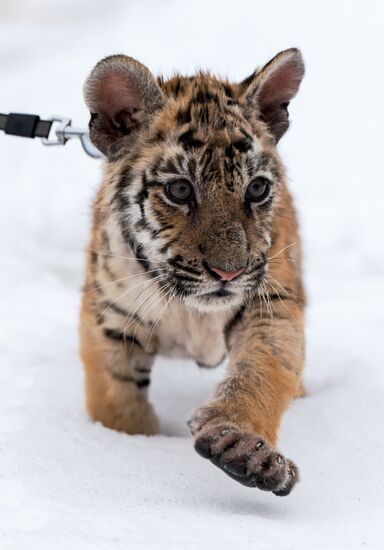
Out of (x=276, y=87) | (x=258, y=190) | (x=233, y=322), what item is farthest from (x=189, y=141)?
(x=233, y=322)

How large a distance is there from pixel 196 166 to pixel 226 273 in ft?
0.96

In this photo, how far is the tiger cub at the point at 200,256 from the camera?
2.37 metres

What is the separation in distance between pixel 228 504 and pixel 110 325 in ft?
3.04

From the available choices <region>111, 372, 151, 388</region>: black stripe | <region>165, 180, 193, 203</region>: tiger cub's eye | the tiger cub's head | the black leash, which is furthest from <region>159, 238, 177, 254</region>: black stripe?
the black leash

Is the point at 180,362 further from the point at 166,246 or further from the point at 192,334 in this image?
the point at 166,246

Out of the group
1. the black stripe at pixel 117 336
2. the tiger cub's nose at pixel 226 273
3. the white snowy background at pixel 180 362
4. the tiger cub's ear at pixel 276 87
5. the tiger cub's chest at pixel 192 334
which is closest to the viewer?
the white snowy background at pixel 180 362

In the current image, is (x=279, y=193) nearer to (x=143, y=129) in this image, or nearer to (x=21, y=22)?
(x=143, y=129)

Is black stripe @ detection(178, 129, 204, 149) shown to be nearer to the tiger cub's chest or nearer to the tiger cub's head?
the tiger cub's head

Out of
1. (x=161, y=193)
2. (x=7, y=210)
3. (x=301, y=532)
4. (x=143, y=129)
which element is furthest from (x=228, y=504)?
(x=7, y=210)

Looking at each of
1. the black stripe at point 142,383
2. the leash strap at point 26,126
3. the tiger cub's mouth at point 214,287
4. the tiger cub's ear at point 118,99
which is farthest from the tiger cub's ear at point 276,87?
the black stripe at point 142,383

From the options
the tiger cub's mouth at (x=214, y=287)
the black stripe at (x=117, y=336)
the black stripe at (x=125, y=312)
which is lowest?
the black stripe at (x=117, y=336)

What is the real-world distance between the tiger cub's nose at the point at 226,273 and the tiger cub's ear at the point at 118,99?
0.55 metres

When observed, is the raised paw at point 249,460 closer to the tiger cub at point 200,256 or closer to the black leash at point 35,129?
the tiger cub at point 200,256

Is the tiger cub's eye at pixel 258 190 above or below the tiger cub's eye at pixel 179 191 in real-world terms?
above
